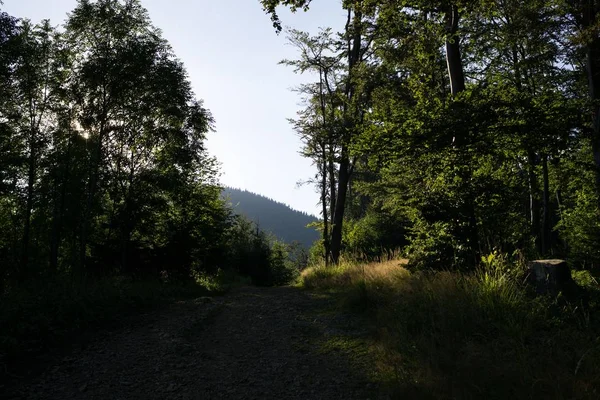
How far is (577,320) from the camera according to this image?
4344mm

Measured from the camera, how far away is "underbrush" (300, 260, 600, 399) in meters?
3.30

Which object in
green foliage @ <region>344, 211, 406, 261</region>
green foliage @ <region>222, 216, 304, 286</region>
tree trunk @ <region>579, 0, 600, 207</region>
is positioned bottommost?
green foliage @ <region>222, 216, 304, 286</region>

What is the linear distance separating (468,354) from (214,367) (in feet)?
10.1

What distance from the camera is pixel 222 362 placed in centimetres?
511

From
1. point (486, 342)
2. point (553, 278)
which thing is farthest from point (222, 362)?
point (553, 278)

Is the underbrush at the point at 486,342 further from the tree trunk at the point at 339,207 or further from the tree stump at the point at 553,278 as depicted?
the tree trunk at the point at 339,207

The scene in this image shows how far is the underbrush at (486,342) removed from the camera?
10.8 ft

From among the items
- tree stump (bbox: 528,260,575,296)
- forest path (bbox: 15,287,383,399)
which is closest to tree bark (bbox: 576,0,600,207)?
tree stump (bbox: 528,260,575,296)

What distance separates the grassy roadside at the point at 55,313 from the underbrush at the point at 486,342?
4.77m

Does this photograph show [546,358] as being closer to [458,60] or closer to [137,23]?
[458,60]

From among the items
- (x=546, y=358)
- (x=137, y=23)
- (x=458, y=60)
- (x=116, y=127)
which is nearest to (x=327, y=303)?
(x=546, y=358)

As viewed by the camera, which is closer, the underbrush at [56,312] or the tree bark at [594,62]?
the underbrush at [56,312]

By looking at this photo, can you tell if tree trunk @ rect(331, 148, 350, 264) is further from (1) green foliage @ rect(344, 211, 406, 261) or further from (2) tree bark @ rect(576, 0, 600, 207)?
(2) tree bark @ rect(576, 0, 600, 207)

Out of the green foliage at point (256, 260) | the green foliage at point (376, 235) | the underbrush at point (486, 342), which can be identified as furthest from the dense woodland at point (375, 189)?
the green foliage at point (256, 260)
